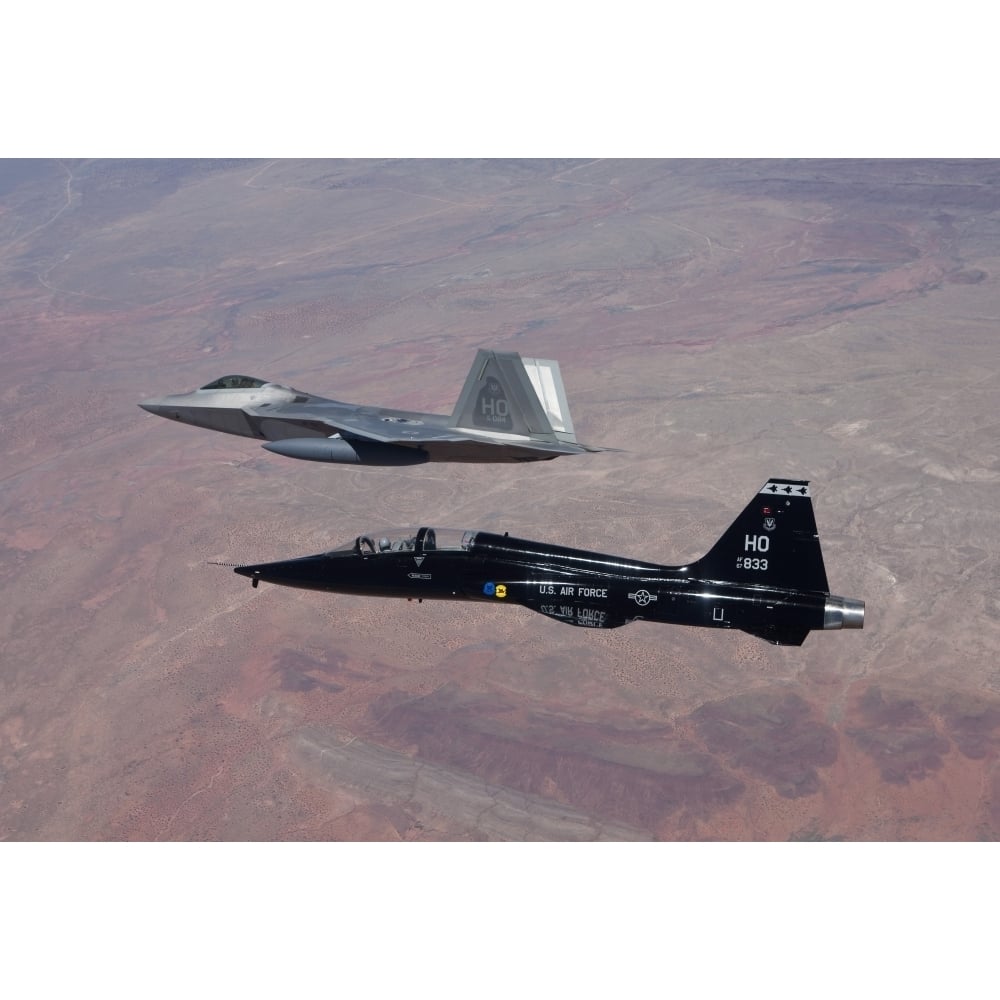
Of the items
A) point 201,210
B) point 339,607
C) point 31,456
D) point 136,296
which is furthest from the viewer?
point 201,210

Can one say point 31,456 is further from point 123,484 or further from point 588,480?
point 588,480

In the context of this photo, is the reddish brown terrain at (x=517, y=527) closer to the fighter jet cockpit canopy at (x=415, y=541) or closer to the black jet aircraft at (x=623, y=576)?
the black jet aircraft at (x=623, y=576)

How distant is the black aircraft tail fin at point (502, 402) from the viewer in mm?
40062

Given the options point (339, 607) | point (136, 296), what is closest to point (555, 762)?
point (339, 607)

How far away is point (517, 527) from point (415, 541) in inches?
837

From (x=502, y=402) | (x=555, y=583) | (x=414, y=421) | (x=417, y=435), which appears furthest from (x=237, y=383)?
(x=555, y=583)

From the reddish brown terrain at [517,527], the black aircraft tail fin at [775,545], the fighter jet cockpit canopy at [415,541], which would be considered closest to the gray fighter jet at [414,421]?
the fighter jet cockpit canopy at [415,541]

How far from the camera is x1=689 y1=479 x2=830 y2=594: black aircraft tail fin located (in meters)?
34.5

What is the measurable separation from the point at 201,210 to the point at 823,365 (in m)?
64.9

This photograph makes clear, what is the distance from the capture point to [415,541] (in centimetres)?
3756

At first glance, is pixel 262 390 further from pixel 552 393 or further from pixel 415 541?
pixel 415 541

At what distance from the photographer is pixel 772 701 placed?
48875 millimetres

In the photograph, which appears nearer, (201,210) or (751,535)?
(751,535)

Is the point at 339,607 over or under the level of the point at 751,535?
under
